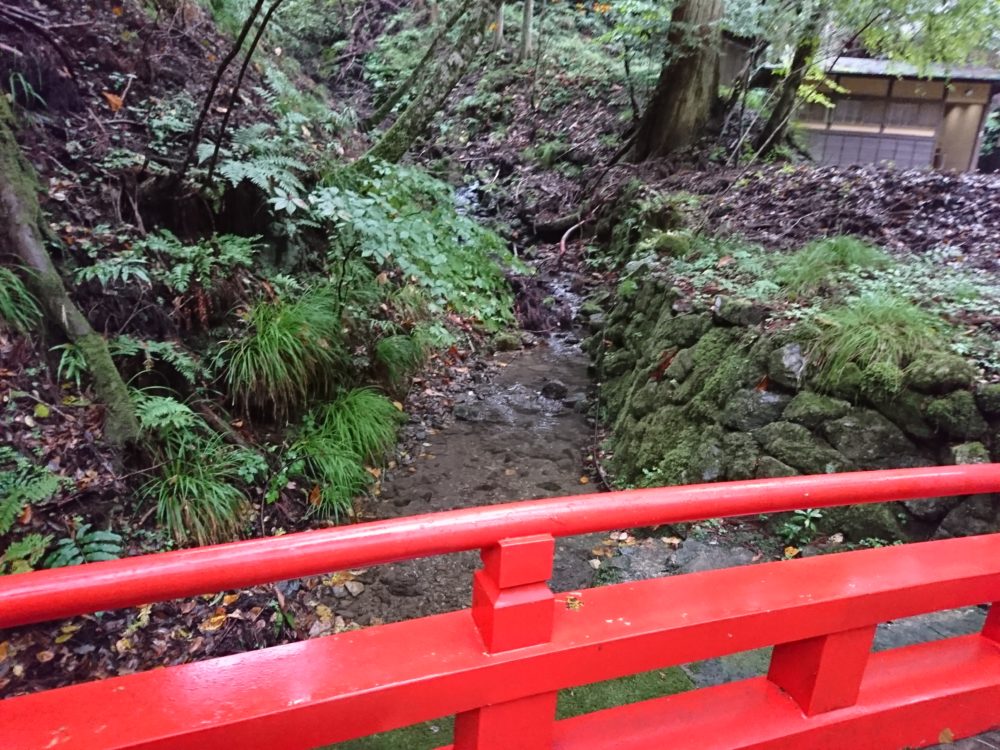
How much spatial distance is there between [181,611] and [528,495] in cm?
276

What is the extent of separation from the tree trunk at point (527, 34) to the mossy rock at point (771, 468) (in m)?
15.0

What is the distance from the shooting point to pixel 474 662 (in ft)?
4.73

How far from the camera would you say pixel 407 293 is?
716 centimetres

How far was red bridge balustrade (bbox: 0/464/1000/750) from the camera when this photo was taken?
1256 millimetres

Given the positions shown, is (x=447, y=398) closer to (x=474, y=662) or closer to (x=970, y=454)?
(x=970, y=454)

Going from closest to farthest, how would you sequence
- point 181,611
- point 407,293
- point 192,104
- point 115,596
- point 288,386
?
point 115,596
point 181,611
point 288,386
point 192,104
point 407,293

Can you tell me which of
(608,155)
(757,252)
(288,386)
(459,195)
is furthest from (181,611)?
(608,155)

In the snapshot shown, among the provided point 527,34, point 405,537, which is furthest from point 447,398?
point 527,34

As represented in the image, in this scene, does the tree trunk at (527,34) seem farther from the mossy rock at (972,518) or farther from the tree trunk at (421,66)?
the mossy rock at (972,518)

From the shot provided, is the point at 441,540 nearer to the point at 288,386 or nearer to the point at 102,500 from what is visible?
the point at 102,500

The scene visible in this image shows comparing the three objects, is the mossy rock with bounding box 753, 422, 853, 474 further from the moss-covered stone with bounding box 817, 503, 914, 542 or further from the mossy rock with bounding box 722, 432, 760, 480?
the moss-covered stone with bounding box 817, 503, 914, 542

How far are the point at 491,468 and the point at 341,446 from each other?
57.0 inches

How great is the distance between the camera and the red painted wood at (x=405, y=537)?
115 cm

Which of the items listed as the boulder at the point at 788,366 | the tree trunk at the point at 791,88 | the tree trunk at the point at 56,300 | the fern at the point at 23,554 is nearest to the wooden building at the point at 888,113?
the tree trunk at the point at 791,88
